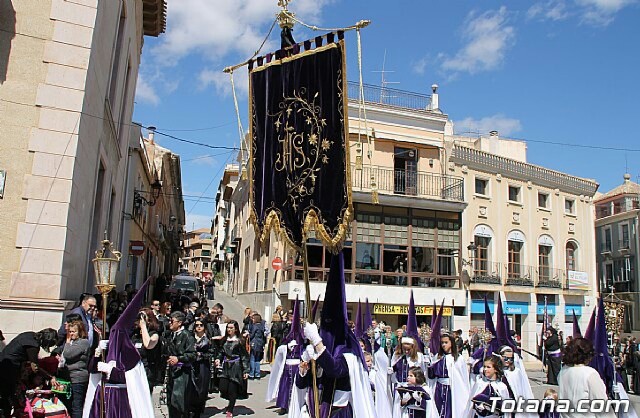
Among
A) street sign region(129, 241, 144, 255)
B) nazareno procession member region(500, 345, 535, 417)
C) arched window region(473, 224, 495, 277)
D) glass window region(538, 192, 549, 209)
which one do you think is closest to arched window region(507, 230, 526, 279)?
arched window region(473, 224, 495, 277)

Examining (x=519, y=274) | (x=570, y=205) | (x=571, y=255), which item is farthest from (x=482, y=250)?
(x=570, y=205)

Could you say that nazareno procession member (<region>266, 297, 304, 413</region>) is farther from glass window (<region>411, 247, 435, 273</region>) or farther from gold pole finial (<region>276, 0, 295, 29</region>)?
glass window (<region>411, 247, 435, 273</region>)

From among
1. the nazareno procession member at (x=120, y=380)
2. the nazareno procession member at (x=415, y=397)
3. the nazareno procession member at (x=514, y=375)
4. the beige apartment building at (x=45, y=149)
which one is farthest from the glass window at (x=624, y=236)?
the nazareno procession member at (x=120, y=380)

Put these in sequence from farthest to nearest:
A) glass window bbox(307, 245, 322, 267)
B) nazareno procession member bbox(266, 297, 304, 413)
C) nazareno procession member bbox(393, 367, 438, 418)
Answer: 1. glass window bbox(307, 245, 322, 267)
2. nazareno procession member bbox(266, 297, 304, 413)
3. nazareno procession member bbox(393, 367, 438, 418)

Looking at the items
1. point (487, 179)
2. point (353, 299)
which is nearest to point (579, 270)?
point (487, 179)

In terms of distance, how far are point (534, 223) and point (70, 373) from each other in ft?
80.9

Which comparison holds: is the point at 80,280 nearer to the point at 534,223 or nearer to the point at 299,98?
the point at 299,98

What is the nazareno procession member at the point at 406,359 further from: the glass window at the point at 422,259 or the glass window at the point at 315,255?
A: the glass window at the point at 422,259

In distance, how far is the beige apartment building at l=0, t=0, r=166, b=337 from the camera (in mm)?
8570

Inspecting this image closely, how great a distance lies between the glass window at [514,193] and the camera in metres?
27.0

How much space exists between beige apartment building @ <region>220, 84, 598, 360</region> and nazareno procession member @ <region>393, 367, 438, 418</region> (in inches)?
522

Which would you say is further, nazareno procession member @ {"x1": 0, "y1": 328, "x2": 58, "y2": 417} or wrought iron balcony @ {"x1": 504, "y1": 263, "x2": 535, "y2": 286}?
wrought iron balcony @ {"x1": 504, "y1": 263, "x2": 535, "y2": 286}

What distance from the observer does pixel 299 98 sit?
Result: 25.4 feet

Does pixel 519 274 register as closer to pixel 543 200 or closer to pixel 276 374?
pixel 543 200
